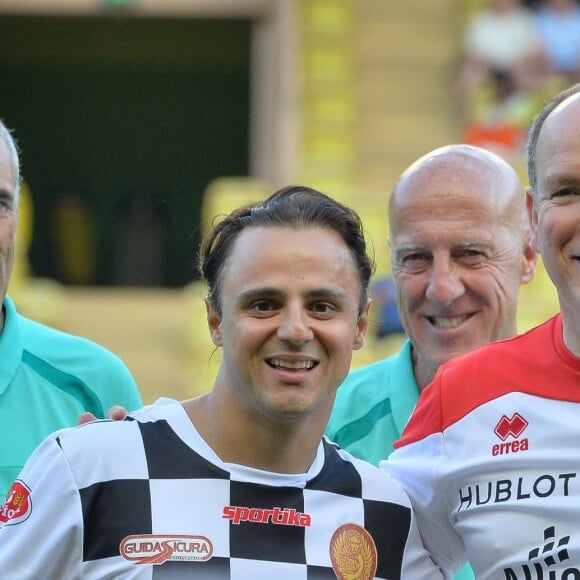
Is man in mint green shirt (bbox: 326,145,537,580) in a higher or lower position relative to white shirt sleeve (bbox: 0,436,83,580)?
higher

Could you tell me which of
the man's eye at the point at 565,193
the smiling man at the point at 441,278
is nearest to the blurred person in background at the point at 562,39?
the smiling man at the point at 441,278

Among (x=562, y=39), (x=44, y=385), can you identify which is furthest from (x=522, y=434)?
(x=562, y=39)

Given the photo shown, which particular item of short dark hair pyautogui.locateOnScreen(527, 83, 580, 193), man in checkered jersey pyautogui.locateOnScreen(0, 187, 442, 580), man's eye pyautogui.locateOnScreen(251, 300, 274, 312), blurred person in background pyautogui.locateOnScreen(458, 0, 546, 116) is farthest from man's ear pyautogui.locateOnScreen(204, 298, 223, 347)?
blurred person in background pyautogui.locateOnScreen(458, 0, 546, 116)

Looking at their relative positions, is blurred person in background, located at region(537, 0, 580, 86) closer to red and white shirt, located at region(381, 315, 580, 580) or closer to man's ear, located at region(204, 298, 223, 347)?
red and white shirt, located at region(381, 315, 580, 580)

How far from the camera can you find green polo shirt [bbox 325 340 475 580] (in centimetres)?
381

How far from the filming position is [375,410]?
3.88m

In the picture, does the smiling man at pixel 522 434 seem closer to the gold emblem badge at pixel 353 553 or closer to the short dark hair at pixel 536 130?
the short dark hair at pixel 536 130

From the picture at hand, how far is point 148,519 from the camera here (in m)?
2.84

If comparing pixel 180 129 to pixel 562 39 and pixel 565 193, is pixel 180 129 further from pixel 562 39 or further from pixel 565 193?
pixel 565 193

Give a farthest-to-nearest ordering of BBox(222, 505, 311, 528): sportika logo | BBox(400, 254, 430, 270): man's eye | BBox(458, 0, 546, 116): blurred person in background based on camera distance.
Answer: BBox(458, 0, 546, 116): blurred person in background < BBox(400, 254, 430, 270): man's eye < BBox(222, 505, 311, 528): sportika logo

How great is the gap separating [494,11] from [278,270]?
9959mm

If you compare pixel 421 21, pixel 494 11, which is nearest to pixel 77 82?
pixel 421 21

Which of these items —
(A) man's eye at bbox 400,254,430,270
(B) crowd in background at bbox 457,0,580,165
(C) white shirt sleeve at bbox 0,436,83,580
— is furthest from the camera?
(B) crowd in background at bbox 457,0,580,165

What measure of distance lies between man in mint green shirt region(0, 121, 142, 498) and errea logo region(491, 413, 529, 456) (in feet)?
3.96
